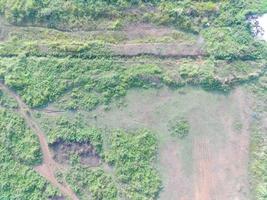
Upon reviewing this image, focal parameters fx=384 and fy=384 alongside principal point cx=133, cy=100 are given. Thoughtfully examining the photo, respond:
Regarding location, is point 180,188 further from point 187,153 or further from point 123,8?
point 123,8

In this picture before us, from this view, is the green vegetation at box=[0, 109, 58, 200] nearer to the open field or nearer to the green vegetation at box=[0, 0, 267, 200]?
the green vegetation at box=[0, 0, 267, 200]

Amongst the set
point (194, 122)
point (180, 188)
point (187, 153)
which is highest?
point (194, 122)

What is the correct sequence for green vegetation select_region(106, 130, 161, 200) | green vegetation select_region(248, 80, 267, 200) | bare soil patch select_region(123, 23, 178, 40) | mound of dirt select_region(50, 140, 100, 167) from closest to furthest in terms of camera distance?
green vegetation select_region(248, 80, 267, 200) → green vegetation select_region(106, 130, 161, 200) → mound of dirt select_region(50, 140, 100, 167) → bare soil patch select_region(123, 23, 178, 40)

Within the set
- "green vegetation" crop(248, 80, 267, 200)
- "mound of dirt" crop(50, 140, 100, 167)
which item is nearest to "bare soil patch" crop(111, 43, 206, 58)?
"green vegetation" crop(248, 80, 267, 200)

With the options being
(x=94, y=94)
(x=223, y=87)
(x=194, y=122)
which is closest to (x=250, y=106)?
(x=223, y=87)

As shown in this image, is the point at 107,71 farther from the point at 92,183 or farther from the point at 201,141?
the point at 201,141

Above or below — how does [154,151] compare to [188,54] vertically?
below
